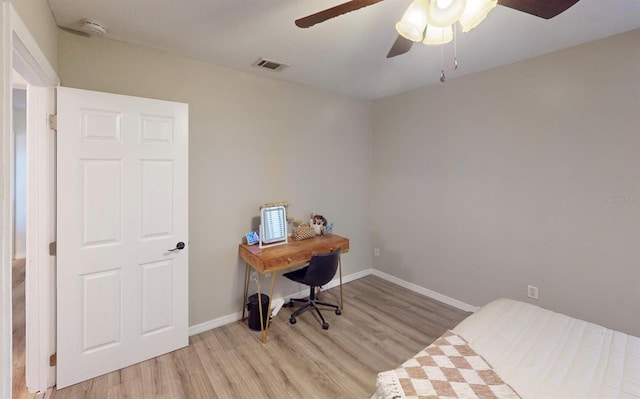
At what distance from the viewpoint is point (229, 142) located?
2.81m

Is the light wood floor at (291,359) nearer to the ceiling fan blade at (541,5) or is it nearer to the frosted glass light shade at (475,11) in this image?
the frosted glass light shade at (475,11)

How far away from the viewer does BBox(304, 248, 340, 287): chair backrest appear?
8.84ft

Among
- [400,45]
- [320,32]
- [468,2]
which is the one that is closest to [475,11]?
[468,2]

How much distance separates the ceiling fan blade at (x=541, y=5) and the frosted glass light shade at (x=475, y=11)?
140 mm

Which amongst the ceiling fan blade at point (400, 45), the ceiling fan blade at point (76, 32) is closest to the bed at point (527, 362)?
the ceiling fan blade at point (400, 45)

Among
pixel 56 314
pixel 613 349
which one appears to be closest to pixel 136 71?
pixel 56 314

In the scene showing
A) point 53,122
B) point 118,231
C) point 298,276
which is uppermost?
point 53,122

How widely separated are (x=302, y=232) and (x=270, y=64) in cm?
176

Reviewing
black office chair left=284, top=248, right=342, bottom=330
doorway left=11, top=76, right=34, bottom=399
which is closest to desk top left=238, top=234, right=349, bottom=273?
black office chair left=284, top=248, right=342, bottom=330

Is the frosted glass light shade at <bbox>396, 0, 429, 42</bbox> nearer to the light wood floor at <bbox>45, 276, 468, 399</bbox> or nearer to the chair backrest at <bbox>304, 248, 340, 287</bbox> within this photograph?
the chair backrest at <bbox>304, 248, 340, 287</bbox>

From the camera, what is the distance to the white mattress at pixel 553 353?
119 cm

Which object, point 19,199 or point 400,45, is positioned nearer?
point 400,45

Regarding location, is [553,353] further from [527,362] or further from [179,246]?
[179,246]

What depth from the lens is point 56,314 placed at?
197 centimetres
